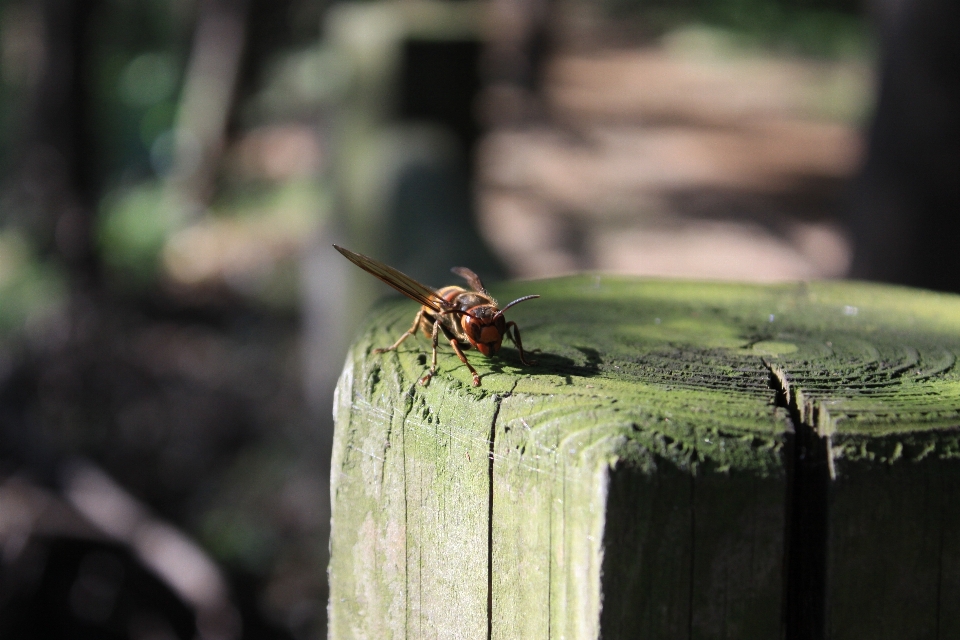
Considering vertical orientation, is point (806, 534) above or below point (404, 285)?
below

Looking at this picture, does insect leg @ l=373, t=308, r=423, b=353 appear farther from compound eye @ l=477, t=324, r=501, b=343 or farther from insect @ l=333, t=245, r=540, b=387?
compound eye @ l=477, t=324, r=501, b=343

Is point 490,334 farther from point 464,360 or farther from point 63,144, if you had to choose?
point 63,144

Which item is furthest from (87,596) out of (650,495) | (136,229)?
(136,229)

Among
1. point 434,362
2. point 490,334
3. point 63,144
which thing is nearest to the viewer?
point 434,362

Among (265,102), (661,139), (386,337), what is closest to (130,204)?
(265,102)

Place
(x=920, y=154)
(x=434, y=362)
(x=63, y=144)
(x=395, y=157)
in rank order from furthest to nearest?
(x=63, y=144) < (x=920, y=154) < (x=395, y=157) < (x=434, y=362)

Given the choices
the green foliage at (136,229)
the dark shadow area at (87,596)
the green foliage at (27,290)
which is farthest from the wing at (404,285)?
the green foliage at (136,229)
